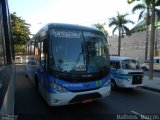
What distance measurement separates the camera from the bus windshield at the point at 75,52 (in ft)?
21.8

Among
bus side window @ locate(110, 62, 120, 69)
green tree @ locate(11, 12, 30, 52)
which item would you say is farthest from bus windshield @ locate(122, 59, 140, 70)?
green tree @ locate(11, 12, 30, 52)

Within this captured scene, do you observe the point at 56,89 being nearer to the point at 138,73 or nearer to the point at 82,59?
the point at 82,59

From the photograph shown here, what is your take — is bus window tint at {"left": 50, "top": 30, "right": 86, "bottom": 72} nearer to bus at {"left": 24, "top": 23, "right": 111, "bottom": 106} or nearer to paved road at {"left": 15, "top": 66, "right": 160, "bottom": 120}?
bus at {"left": 24, "top": 23, "right": 111, "bottom": 106}

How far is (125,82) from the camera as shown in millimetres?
10648

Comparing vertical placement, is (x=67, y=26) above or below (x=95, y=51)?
above

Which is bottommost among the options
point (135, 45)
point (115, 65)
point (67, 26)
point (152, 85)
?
point (152, 85)

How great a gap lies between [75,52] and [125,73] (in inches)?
177

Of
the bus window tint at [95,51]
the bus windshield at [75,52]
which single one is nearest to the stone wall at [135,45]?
the bus window tint at [95,51]

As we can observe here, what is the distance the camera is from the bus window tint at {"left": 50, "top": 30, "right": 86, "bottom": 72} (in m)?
6.61

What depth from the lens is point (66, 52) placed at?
6.79 metres

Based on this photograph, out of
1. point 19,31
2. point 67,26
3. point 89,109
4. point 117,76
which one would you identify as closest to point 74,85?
point 89,109

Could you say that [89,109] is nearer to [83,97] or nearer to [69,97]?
[83,97]

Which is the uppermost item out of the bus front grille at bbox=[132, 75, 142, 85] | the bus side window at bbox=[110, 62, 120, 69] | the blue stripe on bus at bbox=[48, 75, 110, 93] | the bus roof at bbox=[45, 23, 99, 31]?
the bus roof at bbox=[45, 23, 99, 31]

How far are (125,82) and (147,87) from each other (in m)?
2.31
